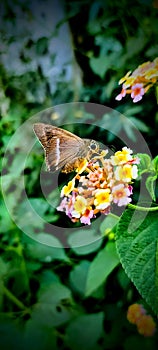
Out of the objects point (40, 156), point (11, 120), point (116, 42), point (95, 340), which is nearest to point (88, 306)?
point (95, 340)

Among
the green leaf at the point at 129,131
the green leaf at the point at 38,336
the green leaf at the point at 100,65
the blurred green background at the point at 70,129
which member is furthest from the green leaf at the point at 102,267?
the green leaf at the point at 100,65

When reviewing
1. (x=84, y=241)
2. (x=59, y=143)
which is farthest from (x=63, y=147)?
(x=84, y=241)

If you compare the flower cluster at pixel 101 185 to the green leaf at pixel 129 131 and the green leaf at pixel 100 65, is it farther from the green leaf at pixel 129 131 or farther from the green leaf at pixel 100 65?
the green leaf at pixel 100 65

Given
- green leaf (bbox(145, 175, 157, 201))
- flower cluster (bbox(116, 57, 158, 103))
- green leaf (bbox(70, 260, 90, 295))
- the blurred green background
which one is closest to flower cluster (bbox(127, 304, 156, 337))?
Result: the blurred green background

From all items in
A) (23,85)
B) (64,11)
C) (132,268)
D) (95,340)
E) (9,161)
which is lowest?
(95,340)

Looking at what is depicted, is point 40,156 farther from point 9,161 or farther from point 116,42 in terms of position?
point 116,42

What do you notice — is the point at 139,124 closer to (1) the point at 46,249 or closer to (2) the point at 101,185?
(2) the point at 101,185
